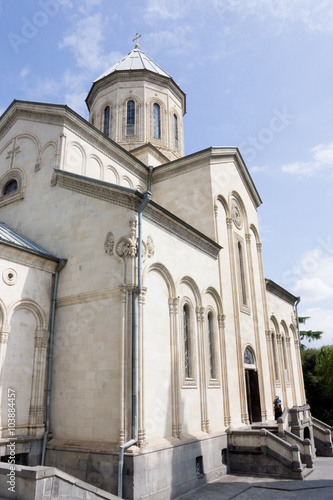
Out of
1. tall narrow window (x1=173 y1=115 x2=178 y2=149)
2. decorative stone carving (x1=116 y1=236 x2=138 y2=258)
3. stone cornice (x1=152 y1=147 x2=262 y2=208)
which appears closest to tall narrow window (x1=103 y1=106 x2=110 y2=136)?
tall narrow window (x1=173 y1=115 x2=178 y2=149)

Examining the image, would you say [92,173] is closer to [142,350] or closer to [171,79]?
[142,350]

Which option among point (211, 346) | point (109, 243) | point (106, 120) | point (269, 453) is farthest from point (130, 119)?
point (269, 453)

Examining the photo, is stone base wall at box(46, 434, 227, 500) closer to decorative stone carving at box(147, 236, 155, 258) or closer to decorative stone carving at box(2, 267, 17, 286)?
decorative stone carving at box(2, 267, 17, 286)

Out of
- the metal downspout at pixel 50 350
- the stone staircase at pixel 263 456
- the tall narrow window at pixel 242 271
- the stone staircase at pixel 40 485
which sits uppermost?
the tall narrow window at pixel 242 271

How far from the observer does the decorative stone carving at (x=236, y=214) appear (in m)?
17.6

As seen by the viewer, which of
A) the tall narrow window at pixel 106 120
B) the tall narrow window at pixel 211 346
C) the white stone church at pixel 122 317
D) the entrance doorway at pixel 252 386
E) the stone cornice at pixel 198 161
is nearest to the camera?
the white stone church at pixel 122 317

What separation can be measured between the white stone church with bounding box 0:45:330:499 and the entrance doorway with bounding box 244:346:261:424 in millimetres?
62

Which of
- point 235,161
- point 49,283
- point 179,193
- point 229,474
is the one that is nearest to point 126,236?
point 49,283

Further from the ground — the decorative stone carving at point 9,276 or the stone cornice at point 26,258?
the stone cornice at point 26,258

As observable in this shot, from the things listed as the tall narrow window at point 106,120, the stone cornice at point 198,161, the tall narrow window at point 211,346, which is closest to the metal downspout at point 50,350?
the tall narrow window at point 211,346

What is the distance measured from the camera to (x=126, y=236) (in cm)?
1042

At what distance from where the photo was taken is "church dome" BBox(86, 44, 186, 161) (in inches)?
819

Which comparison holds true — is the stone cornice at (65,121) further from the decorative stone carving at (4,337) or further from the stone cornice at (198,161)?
the decorative stone carving at (4,337)

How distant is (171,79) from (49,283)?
51.4ft
